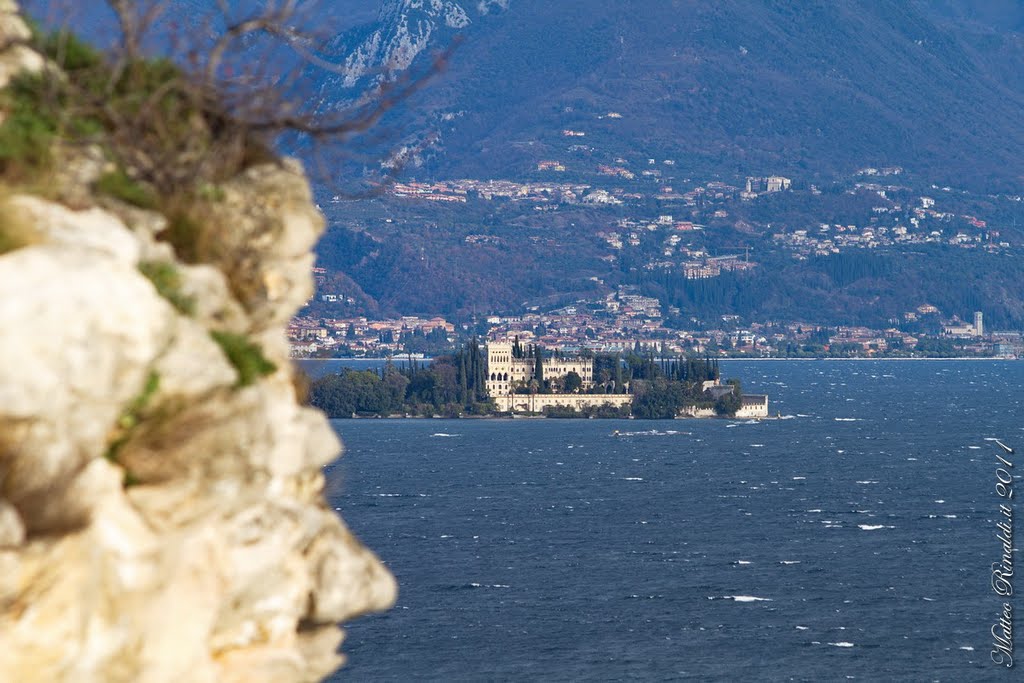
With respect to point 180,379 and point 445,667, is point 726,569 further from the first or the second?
point 180,379

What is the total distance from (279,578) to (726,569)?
66.9 m

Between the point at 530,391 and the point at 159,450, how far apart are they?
589 feet

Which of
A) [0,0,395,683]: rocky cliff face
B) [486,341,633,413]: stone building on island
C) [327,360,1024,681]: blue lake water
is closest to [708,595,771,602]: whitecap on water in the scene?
[327,360,1024,681]: blue lake water

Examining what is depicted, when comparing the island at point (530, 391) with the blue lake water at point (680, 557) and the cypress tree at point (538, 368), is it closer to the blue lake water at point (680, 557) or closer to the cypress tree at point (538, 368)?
the cypress tree at point (538, 368)

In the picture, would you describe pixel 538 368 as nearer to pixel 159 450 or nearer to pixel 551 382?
pixel 551 382

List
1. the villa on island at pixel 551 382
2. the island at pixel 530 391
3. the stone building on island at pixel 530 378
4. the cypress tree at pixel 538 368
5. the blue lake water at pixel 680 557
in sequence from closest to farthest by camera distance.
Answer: the blue lake water at pixel 680 557
the island at pixel 530 391
the villa on island at pixel 551 382
the stone building on island at pixel 530 378
the cypress tree at pixel 538 368

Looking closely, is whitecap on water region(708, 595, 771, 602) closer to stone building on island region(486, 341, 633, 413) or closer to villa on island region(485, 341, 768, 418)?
villa on island region(485, 341, 768, 418)

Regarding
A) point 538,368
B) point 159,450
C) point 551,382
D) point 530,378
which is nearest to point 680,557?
point 159,450

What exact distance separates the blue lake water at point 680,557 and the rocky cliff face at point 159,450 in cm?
146

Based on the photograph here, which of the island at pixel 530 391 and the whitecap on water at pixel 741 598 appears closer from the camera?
the whitecap on water at pixel 741 598

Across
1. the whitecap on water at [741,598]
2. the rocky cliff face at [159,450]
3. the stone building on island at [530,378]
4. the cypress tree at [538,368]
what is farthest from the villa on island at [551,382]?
the rocky cliff face at [159,450]

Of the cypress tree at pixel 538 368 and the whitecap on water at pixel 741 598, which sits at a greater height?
the cypress tree at pixel 538 368

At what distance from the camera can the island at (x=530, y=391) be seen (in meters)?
181

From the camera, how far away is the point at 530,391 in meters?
186
